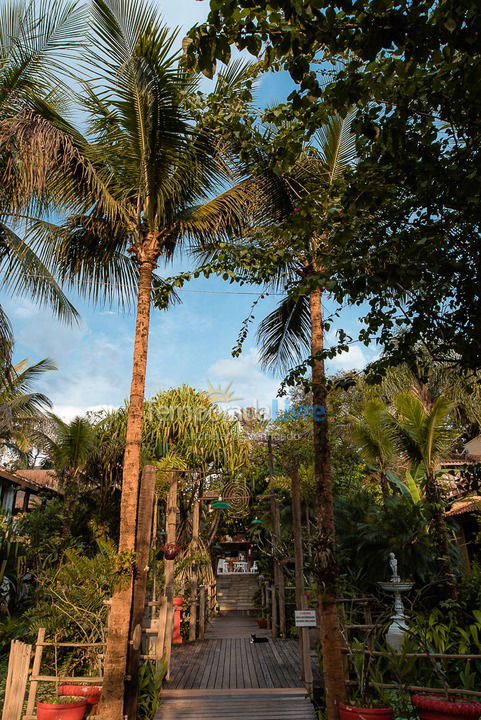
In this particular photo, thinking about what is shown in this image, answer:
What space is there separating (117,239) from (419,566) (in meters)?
7.84

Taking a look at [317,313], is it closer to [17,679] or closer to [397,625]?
[397,625]

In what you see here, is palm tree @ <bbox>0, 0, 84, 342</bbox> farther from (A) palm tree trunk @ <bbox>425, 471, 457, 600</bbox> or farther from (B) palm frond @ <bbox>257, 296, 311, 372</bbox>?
(A) palm tree trunk @ <bbox>425, 471, 457, 600</bbox>

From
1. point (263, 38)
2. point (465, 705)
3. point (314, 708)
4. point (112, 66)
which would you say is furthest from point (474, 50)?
point (314, 708)

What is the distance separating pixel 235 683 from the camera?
26.3ft

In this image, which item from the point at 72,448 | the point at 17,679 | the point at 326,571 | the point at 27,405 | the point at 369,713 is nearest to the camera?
the point at 369,713

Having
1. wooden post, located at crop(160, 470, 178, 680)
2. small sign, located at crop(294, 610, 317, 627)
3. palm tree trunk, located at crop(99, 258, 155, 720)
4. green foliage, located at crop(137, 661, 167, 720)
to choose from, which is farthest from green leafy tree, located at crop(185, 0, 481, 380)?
wooden post, located at crop(160, 470, 178, 680)

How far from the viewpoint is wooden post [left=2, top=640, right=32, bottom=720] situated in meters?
5.65

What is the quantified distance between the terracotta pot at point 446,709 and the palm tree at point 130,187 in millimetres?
3184

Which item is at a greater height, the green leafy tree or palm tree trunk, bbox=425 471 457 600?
the green leafy tree

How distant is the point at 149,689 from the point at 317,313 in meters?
5.77

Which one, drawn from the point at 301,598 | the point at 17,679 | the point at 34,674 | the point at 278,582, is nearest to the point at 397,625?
the point at 301,598

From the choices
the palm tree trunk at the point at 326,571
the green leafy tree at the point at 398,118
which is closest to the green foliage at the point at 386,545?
the palm tree trunk at the point at 326,571

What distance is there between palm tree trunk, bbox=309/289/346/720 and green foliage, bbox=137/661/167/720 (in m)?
2.65

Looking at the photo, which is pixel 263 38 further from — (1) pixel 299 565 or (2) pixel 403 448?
(2) pixel 403 448
